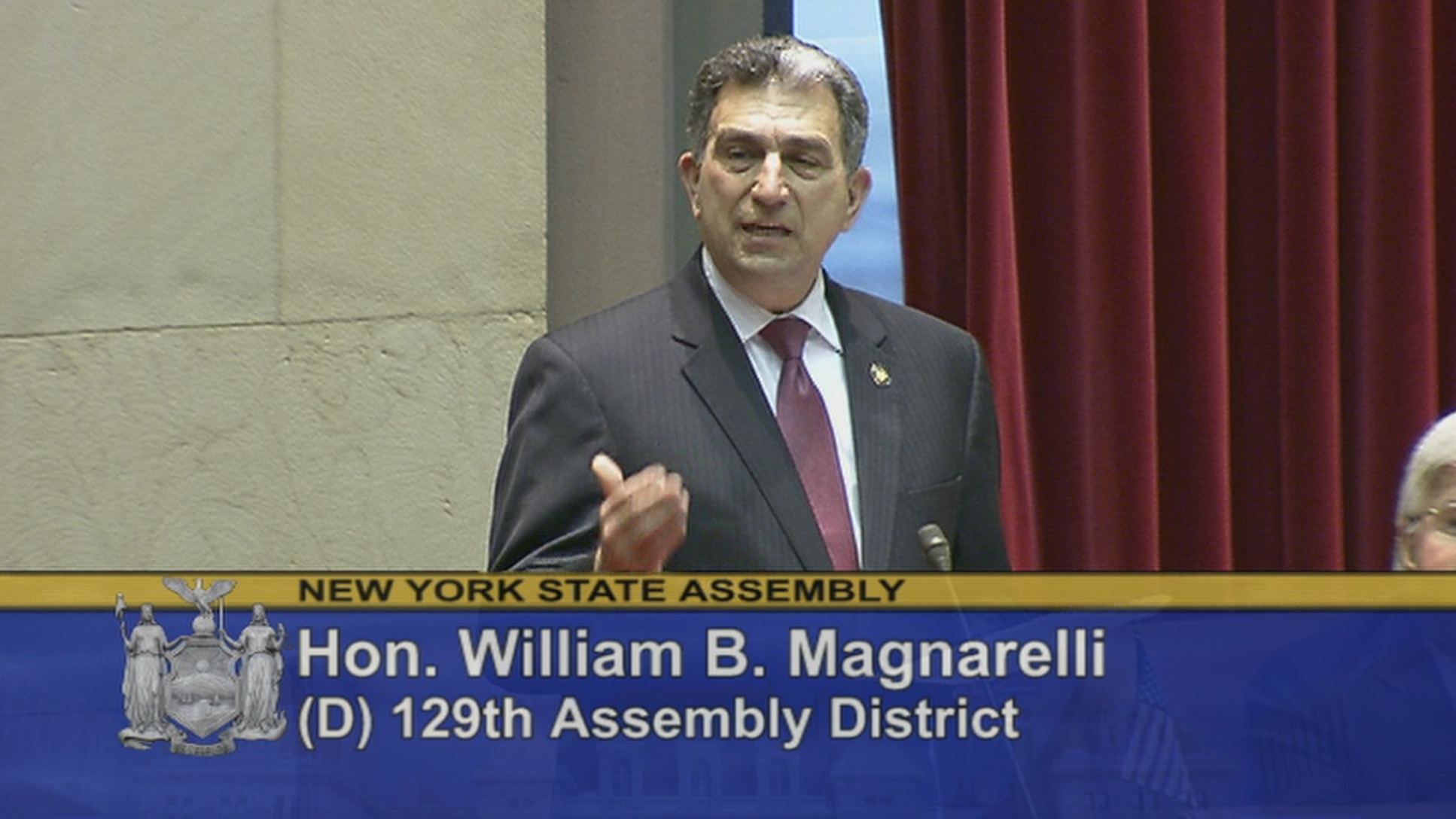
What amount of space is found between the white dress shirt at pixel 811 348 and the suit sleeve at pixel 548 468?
15 cm

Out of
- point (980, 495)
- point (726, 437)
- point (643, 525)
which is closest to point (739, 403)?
point (726, 437)

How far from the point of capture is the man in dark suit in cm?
143

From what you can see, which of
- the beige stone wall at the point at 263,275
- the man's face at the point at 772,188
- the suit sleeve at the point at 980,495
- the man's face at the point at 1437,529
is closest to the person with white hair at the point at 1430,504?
the man's face at the point at 1437,529

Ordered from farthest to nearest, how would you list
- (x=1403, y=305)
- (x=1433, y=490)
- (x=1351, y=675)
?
1. (x=1403, y=305)
2. (x=1433, y=490)
3. (x=1351, y=675)

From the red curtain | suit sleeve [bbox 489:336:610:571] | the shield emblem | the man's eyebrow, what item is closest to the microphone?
suit sleeve [bbox 489:336:610:571]

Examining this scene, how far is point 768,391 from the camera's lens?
1559 millimetres

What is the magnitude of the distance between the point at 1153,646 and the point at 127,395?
2.21 m

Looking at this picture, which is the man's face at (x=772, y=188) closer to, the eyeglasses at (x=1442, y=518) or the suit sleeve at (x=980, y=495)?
the suit sleeve at (x=980, y=495)

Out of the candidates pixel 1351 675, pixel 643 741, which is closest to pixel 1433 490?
pixel 1351 675

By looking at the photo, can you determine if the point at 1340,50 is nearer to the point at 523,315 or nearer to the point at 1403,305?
the point at 1403,305

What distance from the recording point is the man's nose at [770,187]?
1.61 m

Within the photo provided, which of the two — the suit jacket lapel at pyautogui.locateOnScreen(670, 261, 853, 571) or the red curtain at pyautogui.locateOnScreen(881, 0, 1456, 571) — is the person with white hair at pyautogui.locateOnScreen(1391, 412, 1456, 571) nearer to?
the suit jacket lapel at pyautogui.locateOnScreen(670, 261, 853, 571)

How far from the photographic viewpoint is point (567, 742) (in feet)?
2.83

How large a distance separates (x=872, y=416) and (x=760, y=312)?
0.53ft
